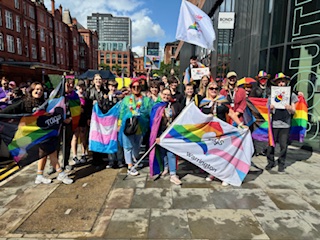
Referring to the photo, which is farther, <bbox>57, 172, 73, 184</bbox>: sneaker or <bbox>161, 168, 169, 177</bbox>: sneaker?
<bbox>161, 168, 169, 177</bbox>: sneaker

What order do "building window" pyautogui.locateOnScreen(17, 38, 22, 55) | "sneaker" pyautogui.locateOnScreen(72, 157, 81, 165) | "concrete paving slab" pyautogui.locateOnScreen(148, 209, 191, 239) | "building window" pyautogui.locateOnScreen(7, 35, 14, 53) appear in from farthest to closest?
"building window" pyautogui.locateOnScreen(17, 38, 22, 55) → "building window" pyautogui.locateOnScreen(7, 35, 14, 53) → "sneaker" pyautogui.locateOnScreen(72, 157, 81, 165) → "concrete paving slab" pyautogui.locateOnScreen(148, 209, 191, 239)

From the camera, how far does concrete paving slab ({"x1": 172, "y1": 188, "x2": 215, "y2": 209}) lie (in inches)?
157

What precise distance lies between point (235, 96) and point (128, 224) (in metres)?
3.22

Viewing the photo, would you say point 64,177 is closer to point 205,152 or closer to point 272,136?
point 205,152

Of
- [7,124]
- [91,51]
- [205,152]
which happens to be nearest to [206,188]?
[205,152]

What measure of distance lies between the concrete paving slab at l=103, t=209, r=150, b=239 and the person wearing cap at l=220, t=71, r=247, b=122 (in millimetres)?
2694

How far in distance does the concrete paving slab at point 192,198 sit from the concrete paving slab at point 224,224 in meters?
0.16

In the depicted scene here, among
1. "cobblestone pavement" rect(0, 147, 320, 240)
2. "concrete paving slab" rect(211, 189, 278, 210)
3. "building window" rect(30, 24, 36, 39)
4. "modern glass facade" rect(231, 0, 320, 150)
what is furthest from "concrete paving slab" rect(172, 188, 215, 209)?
"building window" rect(30, 24, 36, 39)

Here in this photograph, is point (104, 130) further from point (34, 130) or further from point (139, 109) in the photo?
point (34, 130)

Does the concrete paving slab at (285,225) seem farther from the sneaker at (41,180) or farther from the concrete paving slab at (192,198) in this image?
the sneaker at (41,180)

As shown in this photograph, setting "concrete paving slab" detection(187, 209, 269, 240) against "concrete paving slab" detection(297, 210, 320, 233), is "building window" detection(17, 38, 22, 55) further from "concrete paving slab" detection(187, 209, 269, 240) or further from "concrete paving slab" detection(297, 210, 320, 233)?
"concrete paving slab" detection(297, 210, 320, 233)

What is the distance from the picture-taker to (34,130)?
175 inches

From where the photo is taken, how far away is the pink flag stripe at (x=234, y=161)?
4.76m

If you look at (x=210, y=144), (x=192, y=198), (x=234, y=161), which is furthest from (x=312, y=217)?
(x=210, y=144)
